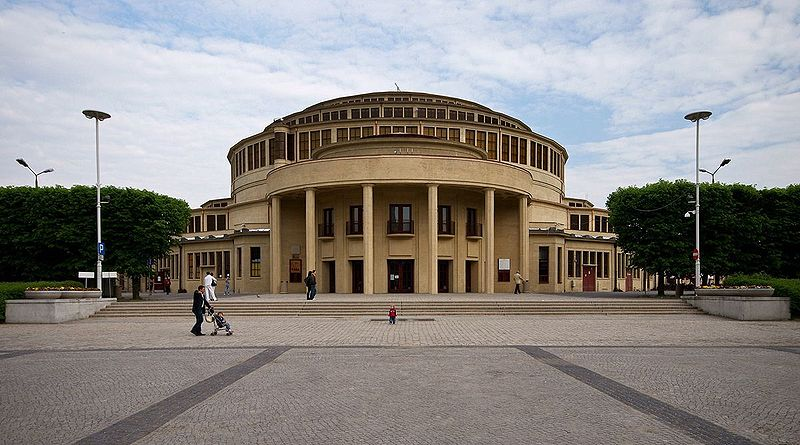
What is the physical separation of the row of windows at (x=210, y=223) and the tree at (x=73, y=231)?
22853 mm

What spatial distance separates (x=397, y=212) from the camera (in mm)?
38938

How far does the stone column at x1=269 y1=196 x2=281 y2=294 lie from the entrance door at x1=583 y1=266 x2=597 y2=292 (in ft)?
85.6

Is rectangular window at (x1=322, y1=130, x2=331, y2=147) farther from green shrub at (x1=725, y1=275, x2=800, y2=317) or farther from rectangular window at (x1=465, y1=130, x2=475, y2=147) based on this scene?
green shrub at (x1=725, y1=275, x2=800, y2=317)

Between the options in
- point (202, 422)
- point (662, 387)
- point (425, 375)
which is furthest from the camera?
point (425, 375)

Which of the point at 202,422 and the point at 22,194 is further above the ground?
the point at 22,194

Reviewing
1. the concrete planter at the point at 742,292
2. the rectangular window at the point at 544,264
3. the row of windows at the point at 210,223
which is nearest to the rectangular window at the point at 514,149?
the rectangular window at the point at 544,264

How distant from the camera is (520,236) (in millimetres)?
41062

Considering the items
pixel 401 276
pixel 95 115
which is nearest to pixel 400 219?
pixel 401 276

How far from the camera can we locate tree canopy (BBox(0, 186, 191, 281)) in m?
33.0

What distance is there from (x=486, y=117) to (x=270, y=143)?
20.2 m

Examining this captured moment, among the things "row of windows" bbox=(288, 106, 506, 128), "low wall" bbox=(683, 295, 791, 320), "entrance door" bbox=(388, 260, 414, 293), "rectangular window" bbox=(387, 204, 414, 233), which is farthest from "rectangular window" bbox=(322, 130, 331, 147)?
"low wall" bbox=(683, 295, 791, 320)

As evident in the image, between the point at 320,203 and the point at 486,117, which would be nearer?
the point at 320,203

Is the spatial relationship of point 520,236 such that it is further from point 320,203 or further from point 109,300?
point 109,300

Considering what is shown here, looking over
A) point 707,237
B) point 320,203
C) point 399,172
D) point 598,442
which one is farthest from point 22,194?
point 707,237
